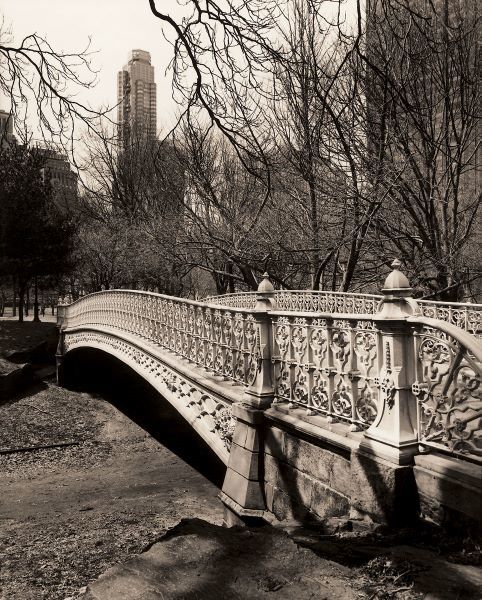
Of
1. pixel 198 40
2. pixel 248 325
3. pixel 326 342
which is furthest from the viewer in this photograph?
pixel 248 325

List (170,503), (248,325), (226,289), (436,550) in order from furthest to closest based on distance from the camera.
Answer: (226,289) → (170,503) → (248,325) → (436,550)

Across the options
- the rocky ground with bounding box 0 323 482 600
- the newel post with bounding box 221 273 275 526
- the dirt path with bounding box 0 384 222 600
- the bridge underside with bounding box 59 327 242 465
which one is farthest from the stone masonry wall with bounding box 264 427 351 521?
the dirt path with bounding box 0 384 222 600

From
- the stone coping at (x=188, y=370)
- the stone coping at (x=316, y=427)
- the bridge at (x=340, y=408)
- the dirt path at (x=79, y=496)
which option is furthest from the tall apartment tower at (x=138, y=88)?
the dirt path at (x=79, y=496)

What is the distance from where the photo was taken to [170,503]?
9.60 m

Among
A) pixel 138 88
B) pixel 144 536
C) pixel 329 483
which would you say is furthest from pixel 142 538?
pixel 138 88

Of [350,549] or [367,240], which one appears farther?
[367,240]

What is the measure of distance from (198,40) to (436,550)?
3.96 m

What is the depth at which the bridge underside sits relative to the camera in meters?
6.67

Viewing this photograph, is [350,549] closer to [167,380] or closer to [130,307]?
[167,380]

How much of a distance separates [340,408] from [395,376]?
0.86m

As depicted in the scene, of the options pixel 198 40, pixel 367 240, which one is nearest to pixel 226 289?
pixel 367 240

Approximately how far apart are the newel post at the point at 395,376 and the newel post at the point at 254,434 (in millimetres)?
1731

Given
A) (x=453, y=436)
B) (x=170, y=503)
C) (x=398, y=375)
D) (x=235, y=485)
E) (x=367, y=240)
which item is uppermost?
(x=367, y=240)

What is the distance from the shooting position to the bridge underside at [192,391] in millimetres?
6668
